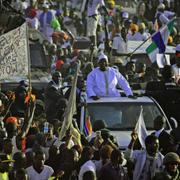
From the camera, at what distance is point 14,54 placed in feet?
51.2

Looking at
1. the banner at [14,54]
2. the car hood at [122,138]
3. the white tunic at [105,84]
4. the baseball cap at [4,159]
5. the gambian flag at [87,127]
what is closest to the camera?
the baseball cap at [4,159]

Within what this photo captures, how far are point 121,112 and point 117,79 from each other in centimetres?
145

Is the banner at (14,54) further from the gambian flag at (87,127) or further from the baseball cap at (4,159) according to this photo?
the baseball cap at (4,159)

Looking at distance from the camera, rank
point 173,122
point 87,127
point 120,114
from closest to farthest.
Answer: point 87,127 < point 120,114 < point 173,122

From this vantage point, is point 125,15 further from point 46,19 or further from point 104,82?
point 104,82

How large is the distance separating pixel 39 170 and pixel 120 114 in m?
3.85

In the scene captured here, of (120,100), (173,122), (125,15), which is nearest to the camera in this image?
(173,122)

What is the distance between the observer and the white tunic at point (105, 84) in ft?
58.8

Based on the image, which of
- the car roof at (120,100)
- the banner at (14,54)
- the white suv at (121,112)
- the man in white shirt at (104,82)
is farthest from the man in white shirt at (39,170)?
the man in white shirt at (104,82)

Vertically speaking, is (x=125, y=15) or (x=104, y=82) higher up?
(x=125, y=15)

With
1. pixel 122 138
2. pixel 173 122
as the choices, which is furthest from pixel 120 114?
pixel 122 138

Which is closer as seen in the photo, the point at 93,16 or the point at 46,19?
the point at 93,16

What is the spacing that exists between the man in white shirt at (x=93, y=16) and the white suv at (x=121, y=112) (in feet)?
34.9

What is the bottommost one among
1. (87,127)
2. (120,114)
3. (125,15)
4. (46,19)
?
(87,127)
